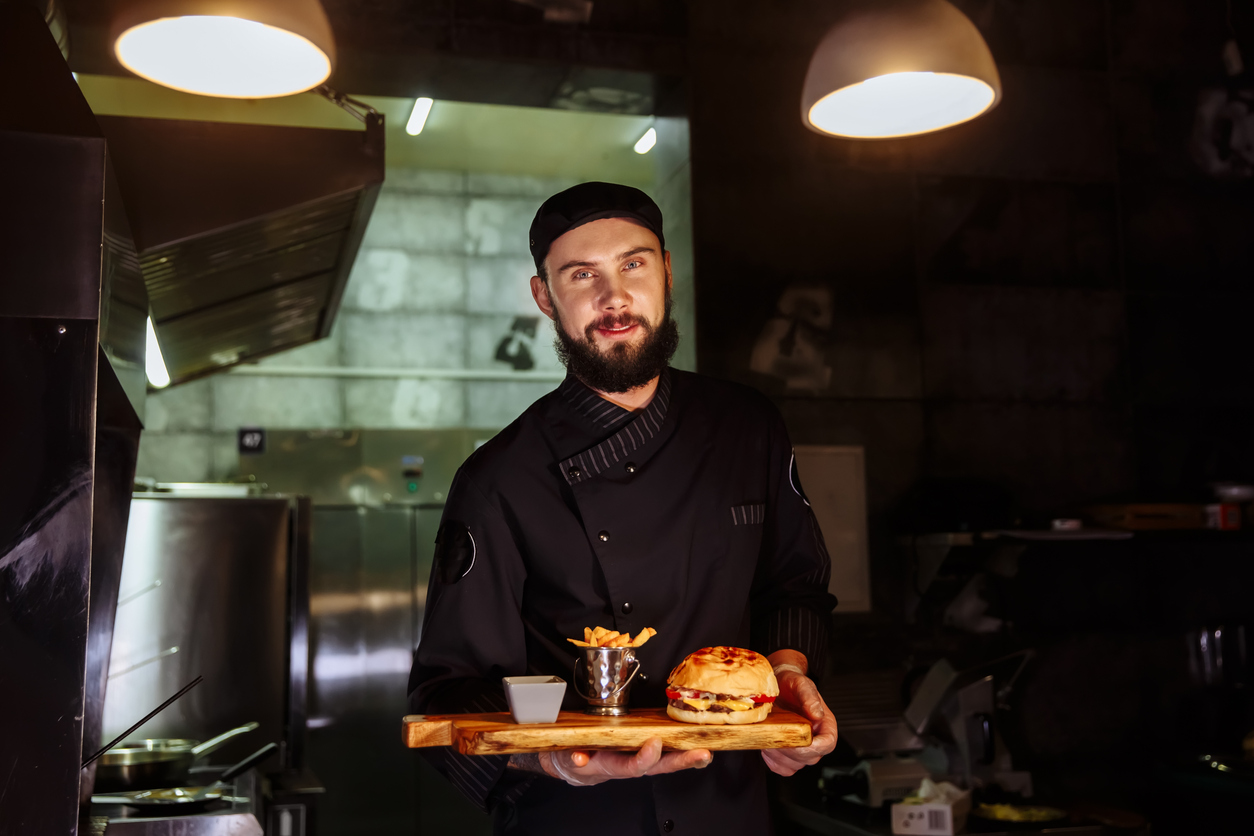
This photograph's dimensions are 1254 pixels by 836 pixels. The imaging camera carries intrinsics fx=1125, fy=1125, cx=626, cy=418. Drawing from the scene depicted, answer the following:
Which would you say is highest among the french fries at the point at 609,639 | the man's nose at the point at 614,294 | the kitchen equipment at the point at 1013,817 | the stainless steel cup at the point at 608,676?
the man's nose at the point at 614,294

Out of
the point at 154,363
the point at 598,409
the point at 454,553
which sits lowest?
the point at 454,553

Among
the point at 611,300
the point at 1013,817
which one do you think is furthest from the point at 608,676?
the point at 1013,817

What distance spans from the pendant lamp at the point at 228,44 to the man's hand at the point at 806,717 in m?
1.46

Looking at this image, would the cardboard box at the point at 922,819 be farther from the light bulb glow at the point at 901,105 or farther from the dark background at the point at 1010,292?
the light bulb glow at the point at 901,105

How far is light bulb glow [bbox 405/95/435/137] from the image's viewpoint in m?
6.27

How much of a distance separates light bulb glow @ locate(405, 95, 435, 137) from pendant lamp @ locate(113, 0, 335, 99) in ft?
12.7

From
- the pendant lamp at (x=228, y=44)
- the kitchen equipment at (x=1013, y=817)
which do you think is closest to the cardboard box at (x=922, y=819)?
Answer: the kitchen equipment at (x=1013, y=817)

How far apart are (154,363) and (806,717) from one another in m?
3.24

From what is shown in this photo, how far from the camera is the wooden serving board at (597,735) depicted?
131 centimetres

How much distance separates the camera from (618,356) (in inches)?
68.1

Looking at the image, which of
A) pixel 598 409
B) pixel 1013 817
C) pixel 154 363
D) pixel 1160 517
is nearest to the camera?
pixel 598 409

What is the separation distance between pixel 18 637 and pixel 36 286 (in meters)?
0.45

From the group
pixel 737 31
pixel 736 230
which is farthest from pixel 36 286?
pixel 737 31

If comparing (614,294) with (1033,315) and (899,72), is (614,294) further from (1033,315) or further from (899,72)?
(1033,315)
